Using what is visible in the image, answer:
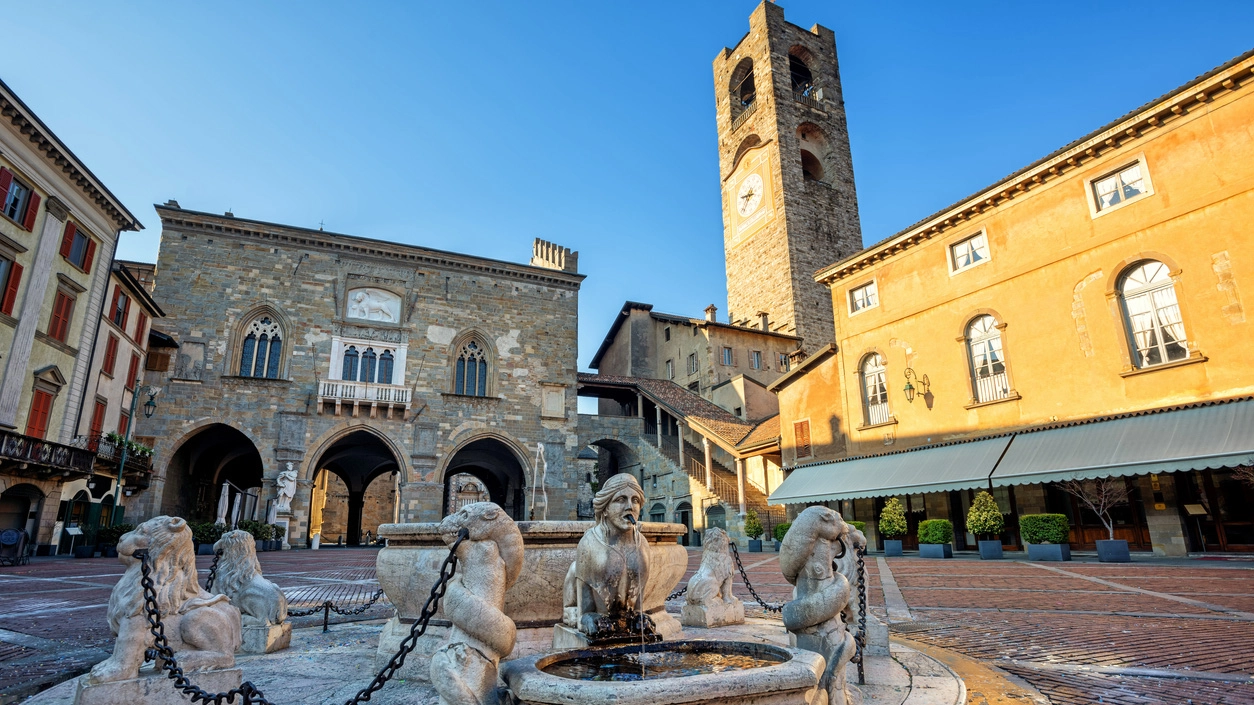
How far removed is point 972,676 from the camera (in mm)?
3951

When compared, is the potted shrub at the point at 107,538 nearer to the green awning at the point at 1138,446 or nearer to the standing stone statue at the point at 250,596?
the standing stone statue at the point at 250,596

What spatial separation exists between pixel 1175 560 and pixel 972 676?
11607 mm

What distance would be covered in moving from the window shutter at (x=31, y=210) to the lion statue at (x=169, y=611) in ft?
63.7

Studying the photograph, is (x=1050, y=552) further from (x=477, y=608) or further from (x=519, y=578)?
(x=477, y=608)

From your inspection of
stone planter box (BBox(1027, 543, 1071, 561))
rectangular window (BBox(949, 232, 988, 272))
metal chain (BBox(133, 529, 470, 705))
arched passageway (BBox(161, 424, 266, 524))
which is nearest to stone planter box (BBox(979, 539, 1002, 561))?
stone planter box (BBox(1027, 543, 1071, 561))

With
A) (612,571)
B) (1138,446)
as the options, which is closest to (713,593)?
(612,571)

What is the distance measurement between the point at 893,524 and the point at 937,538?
1.59 m

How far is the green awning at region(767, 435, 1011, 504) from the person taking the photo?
1495 cm

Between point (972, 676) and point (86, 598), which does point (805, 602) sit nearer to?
point (972, 676)

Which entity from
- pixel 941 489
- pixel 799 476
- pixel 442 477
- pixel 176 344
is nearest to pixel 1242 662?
pixel 941 489

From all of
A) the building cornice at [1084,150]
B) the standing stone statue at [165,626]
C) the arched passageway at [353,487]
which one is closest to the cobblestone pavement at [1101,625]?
the standing stone statue at [165,626]

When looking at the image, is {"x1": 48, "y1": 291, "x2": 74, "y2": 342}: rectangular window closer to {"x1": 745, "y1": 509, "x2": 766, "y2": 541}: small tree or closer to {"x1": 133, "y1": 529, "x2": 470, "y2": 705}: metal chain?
{"x1": 133, "y1": 529, "x2": 470, "y2": 705}: metal chain

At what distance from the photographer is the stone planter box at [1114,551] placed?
1223cm

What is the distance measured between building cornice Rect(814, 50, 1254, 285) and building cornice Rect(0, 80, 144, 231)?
23081mm
